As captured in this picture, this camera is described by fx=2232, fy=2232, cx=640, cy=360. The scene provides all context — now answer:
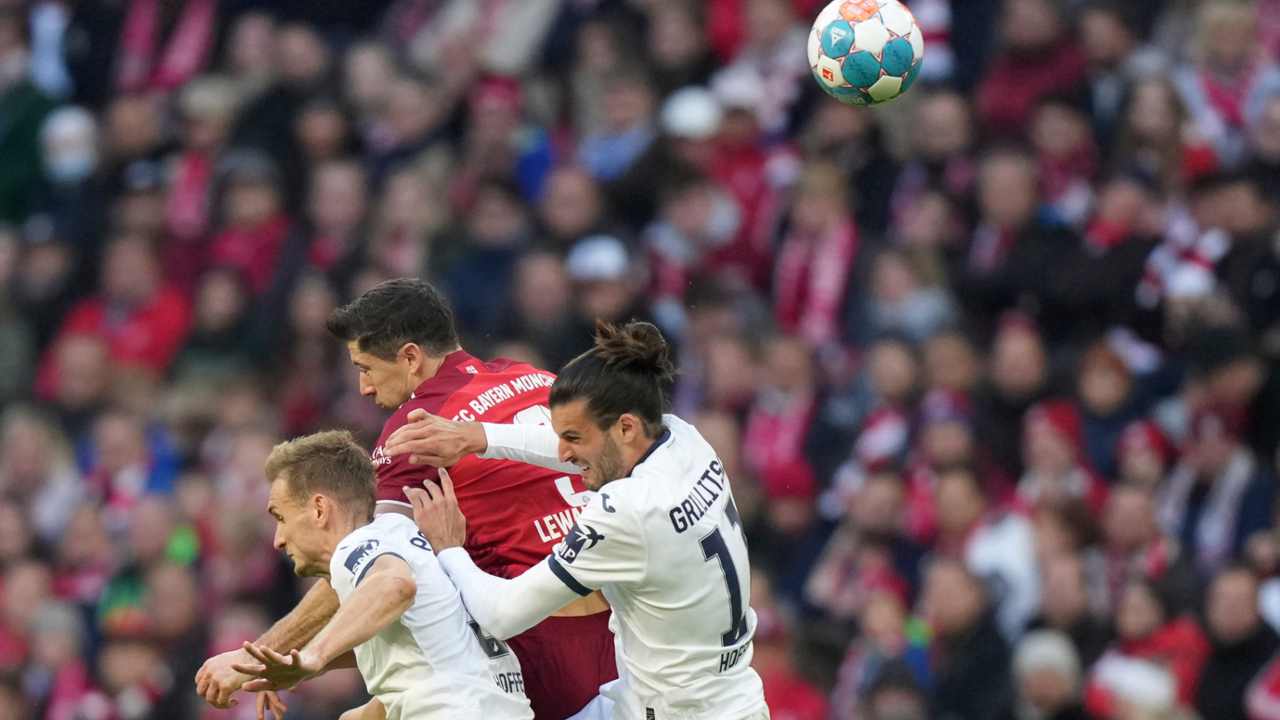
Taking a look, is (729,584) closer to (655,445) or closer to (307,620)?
(655,445)

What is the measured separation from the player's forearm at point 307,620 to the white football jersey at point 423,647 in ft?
1.14

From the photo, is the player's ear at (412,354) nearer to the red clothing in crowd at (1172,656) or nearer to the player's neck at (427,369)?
the player's neck at (427,369)

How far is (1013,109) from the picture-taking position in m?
13.4

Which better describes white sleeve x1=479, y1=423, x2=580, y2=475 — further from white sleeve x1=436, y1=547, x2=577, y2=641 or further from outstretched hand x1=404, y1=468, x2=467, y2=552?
white sleeve x1=436, y1=547, x2=577, y2=641

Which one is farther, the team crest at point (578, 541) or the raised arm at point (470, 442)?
the raised arm at point (470, 442)

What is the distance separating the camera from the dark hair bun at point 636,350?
7.18 metres

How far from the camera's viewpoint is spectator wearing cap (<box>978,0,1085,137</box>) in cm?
1336

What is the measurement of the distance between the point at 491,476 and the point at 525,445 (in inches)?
10.6

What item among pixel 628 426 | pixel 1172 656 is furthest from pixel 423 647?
pixel 1172 656

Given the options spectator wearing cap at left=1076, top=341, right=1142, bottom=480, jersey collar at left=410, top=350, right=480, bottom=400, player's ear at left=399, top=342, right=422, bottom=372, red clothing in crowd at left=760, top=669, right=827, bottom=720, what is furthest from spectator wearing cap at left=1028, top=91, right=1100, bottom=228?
player's ear at left=399, top=342, right=422, bottom=372

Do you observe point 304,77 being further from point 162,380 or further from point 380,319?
point 380,319

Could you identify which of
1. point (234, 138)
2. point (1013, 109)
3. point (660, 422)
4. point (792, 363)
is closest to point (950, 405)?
point (792, 363)

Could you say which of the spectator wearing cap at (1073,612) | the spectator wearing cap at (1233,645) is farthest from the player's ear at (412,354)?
the spectator wearing cap at (1233,645)

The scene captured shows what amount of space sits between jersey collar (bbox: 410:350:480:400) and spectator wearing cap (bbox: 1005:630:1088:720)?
424 cm
